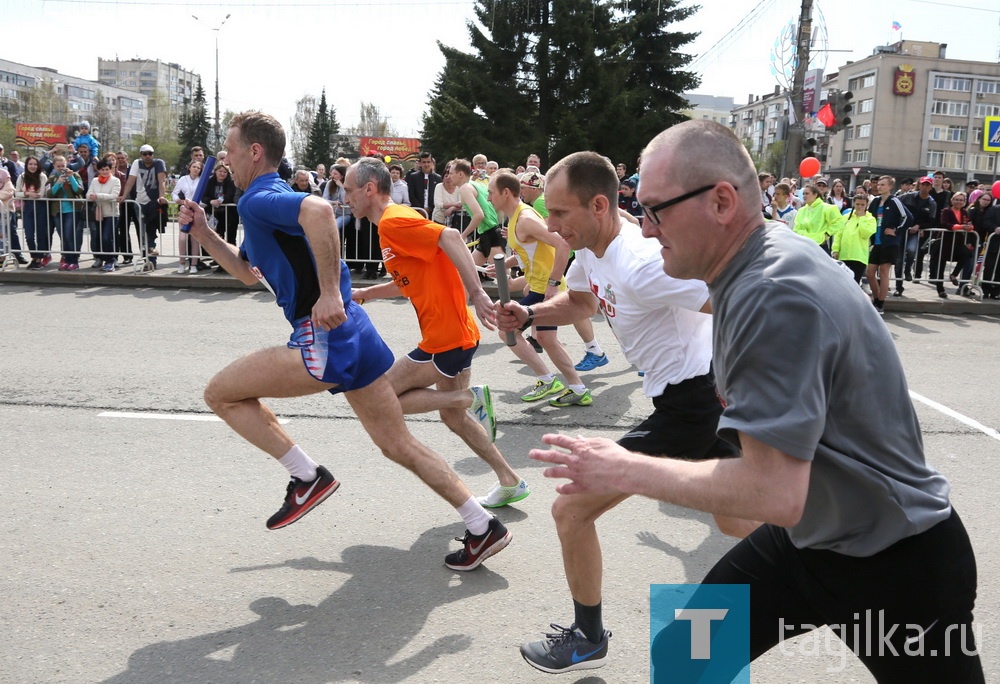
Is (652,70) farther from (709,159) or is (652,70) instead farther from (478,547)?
(709,159)

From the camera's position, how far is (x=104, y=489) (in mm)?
4660

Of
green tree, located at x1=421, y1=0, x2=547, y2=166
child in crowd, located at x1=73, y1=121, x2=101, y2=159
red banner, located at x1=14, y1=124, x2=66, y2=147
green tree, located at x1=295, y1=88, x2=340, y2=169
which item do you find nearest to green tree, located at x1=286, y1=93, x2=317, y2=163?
green tree, located at x1=295, y1=88, x2=340, y2=169

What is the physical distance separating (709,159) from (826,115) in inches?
708

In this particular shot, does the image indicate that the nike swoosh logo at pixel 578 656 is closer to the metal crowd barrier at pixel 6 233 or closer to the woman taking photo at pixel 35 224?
the woman taking photo at pixel 35 224

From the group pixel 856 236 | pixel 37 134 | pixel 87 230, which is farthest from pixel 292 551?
pixel 37 134

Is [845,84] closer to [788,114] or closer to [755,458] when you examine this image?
[788,114]

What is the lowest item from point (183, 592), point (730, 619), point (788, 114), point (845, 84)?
point (183, 592)

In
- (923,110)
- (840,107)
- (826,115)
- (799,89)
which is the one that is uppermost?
(923,110)

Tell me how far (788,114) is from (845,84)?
96850 millimetres

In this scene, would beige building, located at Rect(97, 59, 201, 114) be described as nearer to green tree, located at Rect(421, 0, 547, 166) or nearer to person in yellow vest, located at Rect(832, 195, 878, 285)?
green tree, located at Rect(421, 0, 547, 166)

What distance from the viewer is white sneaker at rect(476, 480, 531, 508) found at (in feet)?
15.1

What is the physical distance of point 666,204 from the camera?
1862 millimetres

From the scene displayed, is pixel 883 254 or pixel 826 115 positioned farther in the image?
pixel 826 115

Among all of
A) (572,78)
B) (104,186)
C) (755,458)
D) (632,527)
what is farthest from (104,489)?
(572,78)
